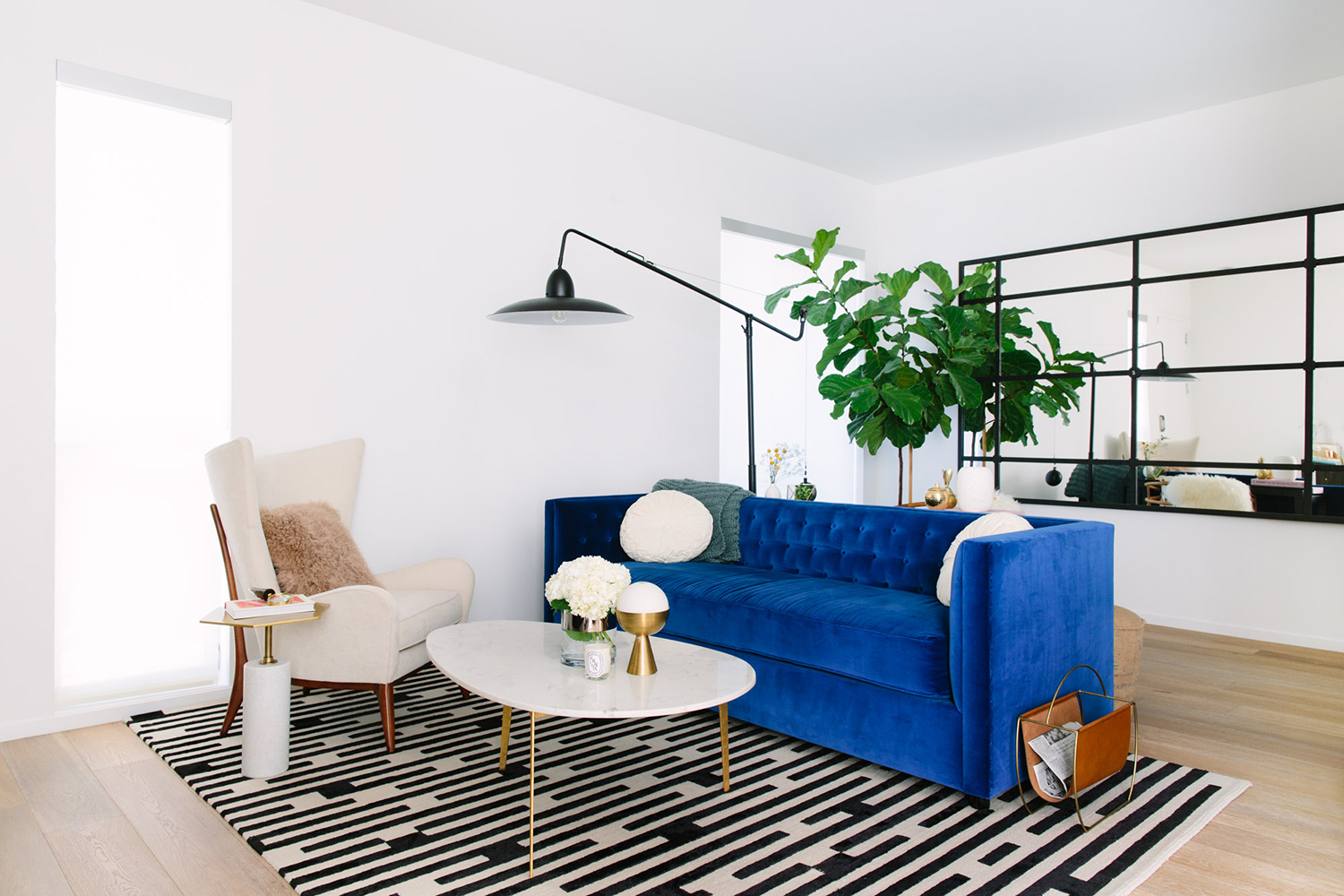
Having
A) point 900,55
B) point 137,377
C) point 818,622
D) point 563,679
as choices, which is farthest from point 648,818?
point 900,55

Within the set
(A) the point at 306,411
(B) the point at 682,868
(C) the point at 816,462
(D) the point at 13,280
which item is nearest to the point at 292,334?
(A) the point at 306,411

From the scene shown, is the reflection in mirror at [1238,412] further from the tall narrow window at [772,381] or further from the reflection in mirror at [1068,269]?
the tall narrow window at [772,381]

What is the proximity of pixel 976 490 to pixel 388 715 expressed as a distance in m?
2.65

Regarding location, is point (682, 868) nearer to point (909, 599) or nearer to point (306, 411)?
point (909, 599)

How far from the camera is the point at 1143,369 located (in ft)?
16.8

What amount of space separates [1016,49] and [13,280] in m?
4.38

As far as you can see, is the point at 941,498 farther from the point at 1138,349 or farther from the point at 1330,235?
the point at 1330,235

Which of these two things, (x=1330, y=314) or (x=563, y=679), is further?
(x=1330, y=314)

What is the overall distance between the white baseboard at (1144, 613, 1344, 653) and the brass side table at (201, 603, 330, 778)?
15.4 feet

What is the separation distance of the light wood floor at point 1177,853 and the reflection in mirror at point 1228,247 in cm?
233

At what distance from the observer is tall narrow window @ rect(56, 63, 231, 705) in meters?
3.27

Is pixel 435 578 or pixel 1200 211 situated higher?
pixel 1200 211

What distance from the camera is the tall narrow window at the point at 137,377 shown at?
327 cm

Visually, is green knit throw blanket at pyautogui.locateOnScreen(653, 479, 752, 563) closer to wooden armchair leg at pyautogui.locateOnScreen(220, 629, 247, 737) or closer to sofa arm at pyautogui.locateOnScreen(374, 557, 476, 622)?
sofa arm at pyautogui.locateOnScreen(374, 557, 476, 622)
